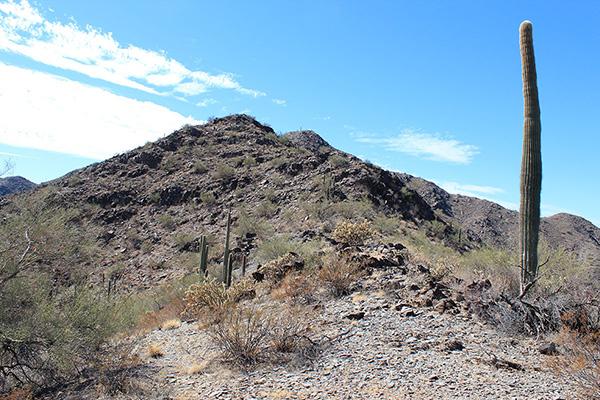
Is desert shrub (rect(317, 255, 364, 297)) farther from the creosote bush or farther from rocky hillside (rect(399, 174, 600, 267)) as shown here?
rocky hillside (rect(399, 174, 600, 267))

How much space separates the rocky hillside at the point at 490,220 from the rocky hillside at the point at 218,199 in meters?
0.42

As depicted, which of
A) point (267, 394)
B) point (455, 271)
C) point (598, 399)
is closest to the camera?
point (598, 399)

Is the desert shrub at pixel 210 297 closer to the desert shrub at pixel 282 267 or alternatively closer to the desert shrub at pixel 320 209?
the desert shrub at pixel 282 267

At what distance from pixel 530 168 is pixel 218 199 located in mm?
21824

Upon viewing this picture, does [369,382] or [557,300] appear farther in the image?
[557,300]

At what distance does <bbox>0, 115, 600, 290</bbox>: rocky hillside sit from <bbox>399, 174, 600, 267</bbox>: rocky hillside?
0.42 metres

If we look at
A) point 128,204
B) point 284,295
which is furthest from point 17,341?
point 128,204

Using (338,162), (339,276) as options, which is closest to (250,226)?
(338,162)

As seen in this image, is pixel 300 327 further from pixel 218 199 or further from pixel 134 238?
pixel 218 199

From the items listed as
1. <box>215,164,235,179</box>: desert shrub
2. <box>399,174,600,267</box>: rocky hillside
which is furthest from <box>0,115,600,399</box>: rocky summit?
<box>399,174,600,267</box>: rocky hillside

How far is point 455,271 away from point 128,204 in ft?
84.3

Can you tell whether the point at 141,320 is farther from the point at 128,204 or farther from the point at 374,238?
the point at 128,204

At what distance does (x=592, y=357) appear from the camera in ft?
15.3

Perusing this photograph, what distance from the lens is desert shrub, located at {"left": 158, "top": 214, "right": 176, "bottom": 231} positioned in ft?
85.0
